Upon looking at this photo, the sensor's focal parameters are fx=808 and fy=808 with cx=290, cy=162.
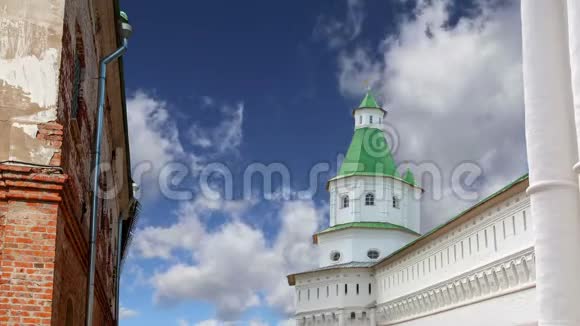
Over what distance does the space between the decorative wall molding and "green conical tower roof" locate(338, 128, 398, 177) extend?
40.3 ft

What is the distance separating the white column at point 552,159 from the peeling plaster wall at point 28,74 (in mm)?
6352

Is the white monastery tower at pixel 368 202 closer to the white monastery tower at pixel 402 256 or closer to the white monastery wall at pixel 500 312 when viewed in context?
the white monastery tower at pixel 402 256

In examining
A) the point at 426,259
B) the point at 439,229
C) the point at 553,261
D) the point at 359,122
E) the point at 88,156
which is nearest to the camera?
the point at 553,261

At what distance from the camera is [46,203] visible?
9.16 meters

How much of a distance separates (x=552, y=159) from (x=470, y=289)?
27.3 m

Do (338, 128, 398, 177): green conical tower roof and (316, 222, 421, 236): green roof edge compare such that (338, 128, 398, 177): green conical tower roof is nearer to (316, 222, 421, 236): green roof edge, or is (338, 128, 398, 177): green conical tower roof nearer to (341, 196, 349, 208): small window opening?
(341, 196, 349, 208): small window opening

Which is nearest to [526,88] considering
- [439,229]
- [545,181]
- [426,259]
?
[545,181]

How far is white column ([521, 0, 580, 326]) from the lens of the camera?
1042 cm

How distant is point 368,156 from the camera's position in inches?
2378

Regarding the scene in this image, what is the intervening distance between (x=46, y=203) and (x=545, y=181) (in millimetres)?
6450

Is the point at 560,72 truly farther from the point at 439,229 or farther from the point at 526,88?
the point at 439,229

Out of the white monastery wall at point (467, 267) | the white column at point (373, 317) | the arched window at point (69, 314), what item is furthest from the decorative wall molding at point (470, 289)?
the arched window at point (69, 314)

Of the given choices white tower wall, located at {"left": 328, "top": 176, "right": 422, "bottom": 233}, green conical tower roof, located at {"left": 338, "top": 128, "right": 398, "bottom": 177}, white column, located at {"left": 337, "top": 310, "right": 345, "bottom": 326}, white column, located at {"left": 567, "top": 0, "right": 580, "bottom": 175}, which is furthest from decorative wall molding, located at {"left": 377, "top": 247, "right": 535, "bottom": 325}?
white column, located at {"left": 567, "top": 0, "right": 580, "bottom": 175}

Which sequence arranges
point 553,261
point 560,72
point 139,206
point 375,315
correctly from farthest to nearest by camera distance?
1. point 375,315
2. point 139,206
3. point 560,72
4. point 553,261
